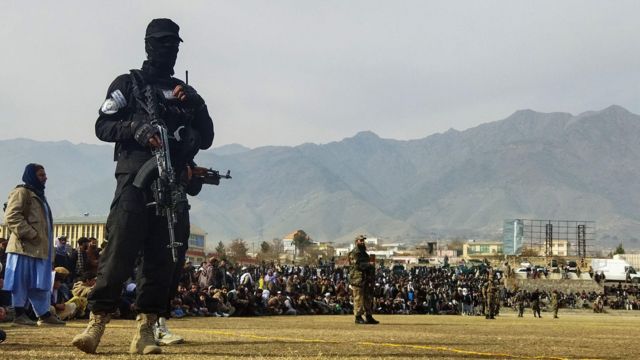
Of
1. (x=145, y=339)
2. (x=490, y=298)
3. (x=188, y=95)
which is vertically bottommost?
(x=490, y=298)

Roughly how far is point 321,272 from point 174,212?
6282 centimetres

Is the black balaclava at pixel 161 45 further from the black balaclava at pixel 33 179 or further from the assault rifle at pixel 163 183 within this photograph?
the black balaclava at pixel 33 179

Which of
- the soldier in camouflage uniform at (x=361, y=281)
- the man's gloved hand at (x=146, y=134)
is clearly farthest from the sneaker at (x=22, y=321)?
the soldier in camouflage uniform at (x=361, y=281)

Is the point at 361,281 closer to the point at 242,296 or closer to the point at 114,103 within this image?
the point at 242,296

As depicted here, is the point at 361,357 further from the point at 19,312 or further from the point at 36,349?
the point at 19,312

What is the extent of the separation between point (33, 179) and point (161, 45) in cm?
452

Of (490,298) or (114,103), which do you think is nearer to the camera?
(114,103)

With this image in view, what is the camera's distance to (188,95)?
7.80 meters

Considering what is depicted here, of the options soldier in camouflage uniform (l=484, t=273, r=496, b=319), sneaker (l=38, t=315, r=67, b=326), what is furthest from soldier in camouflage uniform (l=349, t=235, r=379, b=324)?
soldier in camouflage uniform (l=484, t=273, r=496, b=319)

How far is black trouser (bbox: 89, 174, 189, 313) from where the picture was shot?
288 inches

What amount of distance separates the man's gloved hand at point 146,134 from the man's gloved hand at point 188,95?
52 centimetres

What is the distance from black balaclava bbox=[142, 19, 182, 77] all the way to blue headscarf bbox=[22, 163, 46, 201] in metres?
4.26

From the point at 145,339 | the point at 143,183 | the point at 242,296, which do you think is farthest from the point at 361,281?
the point at 143,183

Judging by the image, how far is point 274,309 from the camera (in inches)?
1079
